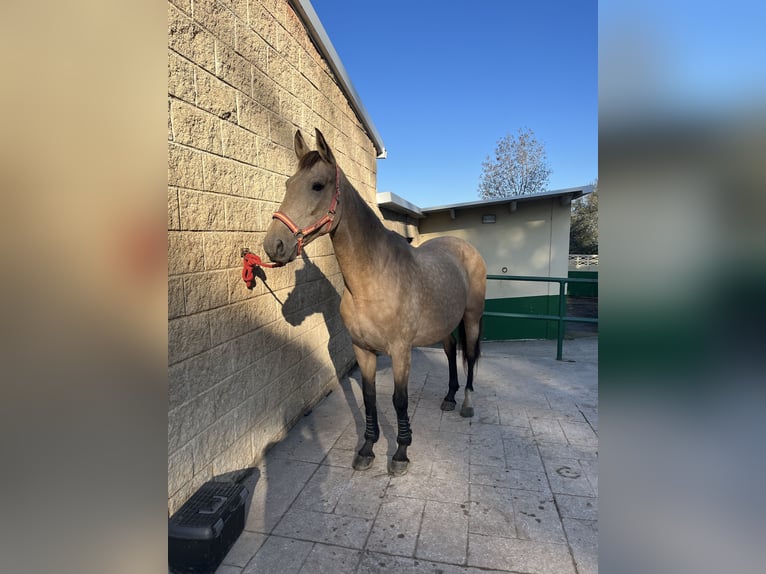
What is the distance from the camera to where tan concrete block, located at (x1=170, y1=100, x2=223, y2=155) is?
1690 millimetres

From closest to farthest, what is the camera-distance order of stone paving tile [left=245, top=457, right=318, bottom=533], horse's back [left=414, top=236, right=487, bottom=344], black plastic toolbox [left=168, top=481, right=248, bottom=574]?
black plastic toolbox [left=168, top=481, right=248, bottom=574] → stone paving tile [left=245, top=457, right=318, bottom=533] → horse's back [left=414, top=236, right=487, bottom=344]

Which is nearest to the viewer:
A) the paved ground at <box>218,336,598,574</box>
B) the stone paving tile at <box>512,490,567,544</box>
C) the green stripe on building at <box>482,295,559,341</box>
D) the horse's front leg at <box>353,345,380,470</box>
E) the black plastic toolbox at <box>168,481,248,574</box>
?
the black plastic toolbox at <box>168,481,248,574</box>

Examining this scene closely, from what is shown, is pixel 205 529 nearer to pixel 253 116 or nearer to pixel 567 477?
pixel 567 477

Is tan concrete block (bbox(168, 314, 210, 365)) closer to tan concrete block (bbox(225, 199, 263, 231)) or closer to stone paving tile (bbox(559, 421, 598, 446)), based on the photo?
tan concrete block (bbox(225, 199, 263, 231))

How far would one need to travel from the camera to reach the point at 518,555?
5.40 feet


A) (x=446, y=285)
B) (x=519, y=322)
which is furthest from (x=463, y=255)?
(x=519, y=322)

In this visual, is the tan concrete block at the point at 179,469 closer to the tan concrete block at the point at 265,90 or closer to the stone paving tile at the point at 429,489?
the stone paving tile at the point at 429,489

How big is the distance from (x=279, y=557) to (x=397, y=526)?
1.73 ft

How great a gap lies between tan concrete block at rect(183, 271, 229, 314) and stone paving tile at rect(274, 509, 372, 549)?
42.2 inches

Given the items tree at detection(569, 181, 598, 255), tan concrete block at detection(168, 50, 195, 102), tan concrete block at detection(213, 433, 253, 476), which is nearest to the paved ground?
tan concrete block at detection(213, 433, 253, 476)

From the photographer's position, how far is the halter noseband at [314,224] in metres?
1.76
